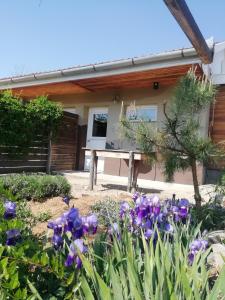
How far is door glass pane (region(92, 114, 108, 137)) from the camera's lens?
40.1ft

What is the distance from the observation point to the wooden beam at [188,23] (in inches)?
111

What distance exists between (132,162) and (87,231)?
230 inches

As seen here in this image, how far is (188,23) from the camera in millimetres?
3127

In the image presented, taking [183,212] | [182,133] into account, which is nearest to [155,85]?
[182,133]

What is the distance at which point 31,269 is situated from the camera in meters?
1.72

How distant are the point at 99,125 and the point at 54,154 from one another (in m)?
2.07

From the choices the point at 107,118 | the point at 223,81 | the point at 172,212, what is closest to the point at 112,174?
the point at 107,118

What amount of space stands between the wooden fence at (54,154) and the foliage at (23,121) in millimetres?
218

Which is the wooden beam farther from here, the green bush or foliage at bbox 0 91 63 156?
foliage at bbox 0 91 63 156

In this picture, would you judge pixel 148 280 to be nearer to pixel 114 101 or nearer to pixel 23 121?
pixel 23 121

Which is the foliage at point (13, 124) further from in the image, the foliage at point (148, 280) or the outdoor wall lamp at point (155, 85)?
the foliage at point (148, 280)

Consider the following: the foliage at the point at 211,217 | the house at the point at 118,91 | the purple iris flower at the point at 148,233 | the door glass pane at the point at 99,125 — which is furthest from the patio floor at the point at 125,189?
the purple iris flower at the point at 148,233

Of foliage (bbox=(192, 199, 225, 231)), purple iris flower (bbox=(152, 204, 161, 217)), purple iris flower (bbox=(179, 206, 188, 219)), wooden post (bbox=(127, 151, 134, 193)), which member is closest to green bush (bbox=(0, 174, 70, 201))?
wooden post (bbox=(127, 151, 134, 193))

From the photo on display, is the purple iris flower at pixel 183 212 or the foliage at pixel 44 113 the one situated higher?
the foliage at pixel 44 113
